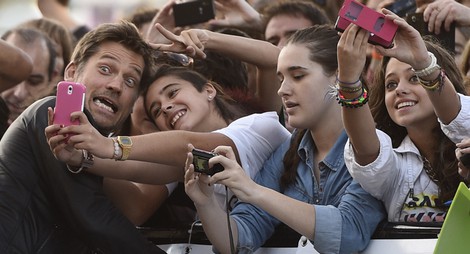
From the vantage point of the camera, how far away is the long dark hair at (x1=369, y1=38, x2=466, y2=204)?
460 cm

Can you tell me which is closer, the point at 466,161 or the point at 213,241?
the point at 466,161

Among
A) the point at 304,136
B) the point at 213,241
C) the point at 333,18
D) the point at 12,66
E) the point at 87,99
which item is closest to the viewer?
the point at 213,241

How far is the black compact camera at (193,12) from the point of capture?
6.61m

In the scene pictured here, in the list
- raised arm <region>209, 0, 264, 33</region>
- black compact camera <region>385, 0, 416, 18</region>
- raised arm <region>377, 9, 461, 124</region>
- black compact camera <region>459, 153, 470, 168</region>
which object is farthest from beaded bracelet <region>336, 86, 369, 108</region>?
raised arm <region>209, 0, 264, 33</region>

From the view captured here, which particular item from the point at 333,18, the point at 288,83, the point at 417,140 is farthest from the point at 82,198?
the point at 333,18

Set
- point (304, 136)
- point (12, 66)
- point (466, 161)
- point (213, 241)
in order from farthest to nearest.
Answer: point (12, 66) → point (304, 136) → point (213, 241) → point (466, 161)

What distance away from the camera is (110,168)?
4.80m

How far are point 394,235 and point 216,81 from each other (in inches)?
78.8

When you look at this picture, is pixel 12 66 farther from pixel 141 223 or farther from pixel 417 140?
pixel 417 140

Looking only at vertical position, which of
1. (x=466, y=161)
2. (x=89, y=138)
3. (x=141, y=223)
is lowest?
(x=141, y=223)

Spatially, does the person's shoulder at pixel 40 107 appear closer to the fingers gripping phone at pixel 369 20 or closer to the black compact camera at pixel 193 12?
the fingers gripping phone at pixel 369 20

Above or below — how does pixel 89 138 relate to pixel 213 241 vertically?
above

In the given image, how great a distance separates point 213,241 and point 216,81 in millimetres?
1713

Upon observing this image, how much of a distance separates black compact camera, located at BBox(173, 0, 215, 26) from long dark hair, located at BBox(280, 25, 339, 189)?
1.65 meters
